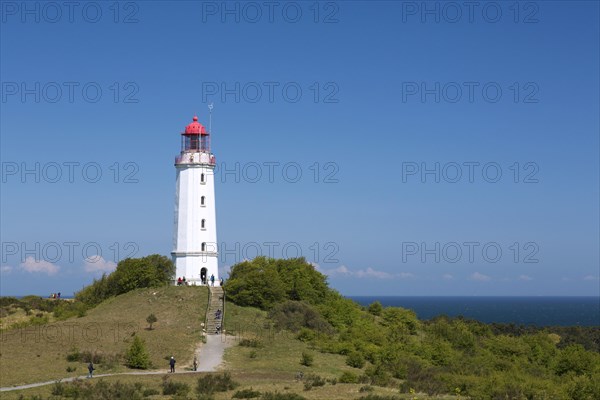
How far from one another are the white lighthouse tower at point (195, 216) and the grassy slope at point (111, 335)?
250 centimetres

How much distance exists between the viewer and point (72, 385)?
3662cm

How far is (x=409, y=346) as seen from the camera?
175 ft

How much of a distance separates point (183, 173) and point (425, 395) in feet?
104

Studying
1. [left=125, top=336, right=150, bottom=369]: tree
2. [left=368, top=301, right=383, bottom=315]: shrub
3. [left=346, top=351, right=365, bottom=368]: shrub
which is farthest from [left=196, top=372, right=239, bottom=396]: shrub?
[left=368, top=301, right=383, bottom=315]: shrub

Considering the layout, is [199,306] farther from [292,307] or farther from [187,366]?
[187,366]

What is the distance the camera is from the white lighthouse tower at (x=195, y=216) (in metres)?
62.5

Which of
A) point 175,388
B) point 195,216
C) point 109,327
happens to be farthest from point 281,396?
point 195,216

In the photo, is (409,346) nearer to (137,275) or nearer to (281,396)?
(281,396)

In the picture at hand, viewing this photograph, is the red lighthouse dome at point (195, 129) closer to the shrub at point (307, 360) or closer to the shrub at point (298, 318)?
the shrub at point (298, 318)

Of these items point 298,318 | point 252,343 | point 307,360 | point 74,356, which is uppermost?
point 298,318

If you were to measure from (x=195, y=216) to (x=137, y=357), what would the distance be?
68.2 ft

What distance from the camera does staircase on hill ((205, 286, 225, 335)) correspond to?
53.3m

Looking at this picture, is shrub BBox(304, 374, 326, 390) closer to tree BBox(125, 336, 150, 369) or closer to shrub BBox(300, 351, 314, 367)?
shrub BBox(300, 351, 314, 367)

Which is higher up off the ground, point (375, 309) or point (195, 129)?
point (195, 129)
